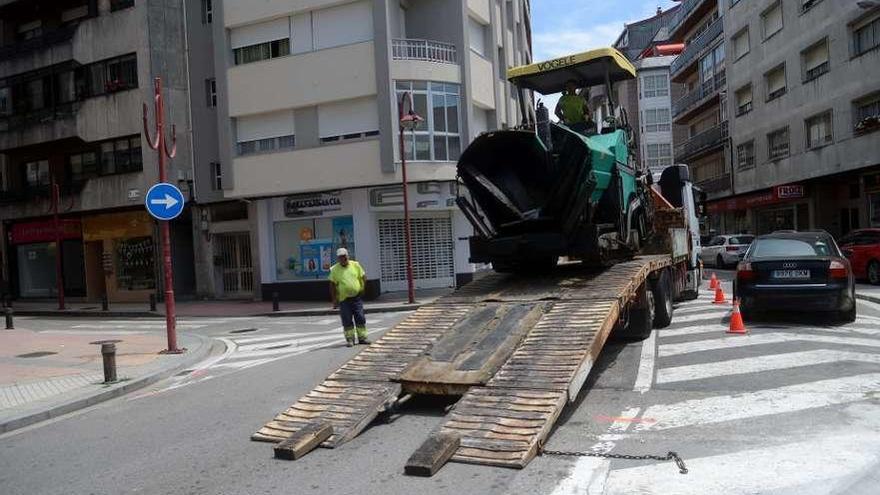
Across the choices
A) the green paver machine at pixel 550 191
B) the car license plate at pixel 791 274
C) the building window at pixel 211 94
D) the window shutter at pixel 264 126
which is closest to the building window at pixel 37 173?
the building window at pixel 211 94

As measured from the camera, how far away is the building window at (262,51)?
78.5ft

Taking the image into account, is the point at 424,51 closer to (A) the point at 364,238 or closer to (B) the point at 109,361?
(A) the point at 364,238

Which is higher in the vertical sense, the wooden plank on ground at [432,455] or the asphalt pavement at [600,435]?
the wooden plank on ground at [432,455]

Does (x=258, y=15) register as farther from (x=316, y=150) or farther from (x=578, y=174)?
(x=578, y=174)

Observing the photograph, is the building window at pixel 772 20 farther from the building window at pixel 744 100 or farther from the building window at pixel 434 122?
the building window at pixel 434 122

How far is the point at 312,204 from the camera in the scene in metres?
23.7

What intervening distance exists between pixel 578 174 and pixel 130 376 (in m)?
7.15

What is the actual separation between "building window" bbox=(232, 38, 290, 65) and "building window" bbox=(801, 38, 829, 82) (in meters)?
20.9

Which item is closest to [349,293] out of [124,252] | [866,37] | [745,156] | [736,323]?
[736,323]

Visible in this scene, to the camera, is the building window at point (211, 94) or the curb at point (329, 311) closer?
the curb at point (329, 311)

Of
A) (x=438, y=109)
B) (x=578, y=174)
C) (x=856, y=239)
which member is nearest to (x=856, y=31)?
(x=856, y=239)

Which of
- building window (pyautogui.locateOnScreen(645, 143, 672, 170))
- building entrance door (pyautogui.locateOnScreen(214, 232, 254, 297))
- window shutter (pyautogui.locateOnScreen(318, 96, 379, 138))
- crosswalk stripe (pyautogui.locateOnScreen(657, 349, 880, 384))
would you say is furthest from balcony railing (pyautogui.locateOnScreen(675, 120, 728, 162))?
crosswalk stripe (pyautogui.locateOnScreen(657, 349, 880, 384))

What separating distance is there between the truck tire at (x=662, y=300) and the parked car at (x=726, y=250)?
18.5 m

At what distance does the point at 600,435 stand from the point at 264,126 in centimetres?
2082
